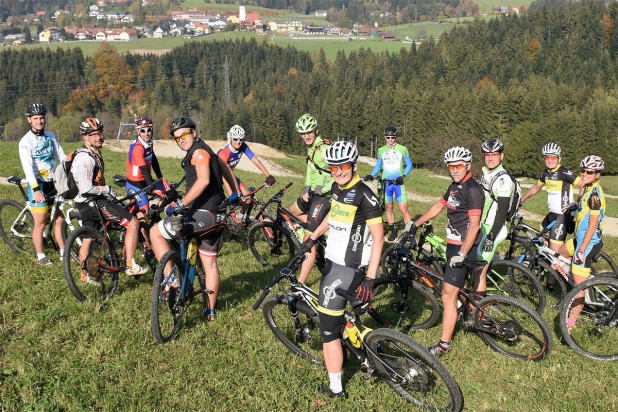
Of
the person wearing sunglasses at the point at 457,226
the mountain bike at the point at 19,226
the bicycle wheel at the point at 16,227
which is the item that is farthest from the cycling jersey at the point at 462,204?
the bicycle wheel at the point at 16,227

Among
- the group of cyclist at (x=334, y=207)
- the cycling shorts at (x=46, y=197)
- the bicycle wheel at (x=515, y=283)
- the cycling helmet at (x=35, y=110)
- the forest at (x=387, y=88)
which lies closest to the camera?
the group of cyclist at (x=334, y=207)

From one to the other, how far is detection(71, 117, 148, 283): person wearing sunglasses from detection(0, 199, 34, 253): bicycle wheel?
255cm

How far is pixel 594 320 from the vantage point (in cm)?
697

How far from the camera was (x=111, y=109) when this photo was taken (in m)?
150

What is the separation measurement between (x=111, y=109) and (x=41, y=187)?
511 feet

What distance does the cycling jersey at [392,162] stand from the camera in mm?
12336

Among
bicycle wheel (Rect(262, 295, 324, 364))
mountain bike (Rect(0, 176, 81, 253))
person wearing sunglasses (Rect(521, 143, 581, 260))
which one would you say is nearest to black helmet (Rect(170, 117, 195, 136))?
bicycle wheel (Rect(262, 295, 324, 364))

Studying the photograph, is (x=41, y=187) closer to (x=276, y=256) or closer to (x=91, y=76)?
(x=276, y=256)

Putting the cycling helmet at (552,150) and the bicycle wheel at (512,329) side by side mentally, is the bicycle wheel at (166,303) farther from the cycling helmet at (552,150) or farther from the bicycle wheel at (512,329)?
the cycling helmet at (552,150)

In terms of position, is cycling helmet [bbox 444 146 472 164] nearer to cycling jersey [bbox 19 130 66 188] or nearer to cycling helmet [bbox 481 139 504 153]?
cycling helmet [bbox 481 139 504 153]

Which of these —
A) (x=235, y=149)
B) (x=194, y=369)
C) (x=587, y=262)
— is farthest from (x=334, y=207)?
(x=235, y=149)

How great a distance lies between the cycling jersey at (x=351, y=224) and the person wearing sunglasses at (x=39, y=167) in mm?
5514

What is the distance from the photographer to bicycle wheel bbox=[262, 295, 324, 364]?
6.16 meters

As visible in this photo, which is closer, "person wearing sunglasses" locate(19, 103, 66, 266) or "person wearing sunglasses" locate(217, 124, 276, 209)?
"person wearing sunglasses" locate(19, 103, 66, 266)
